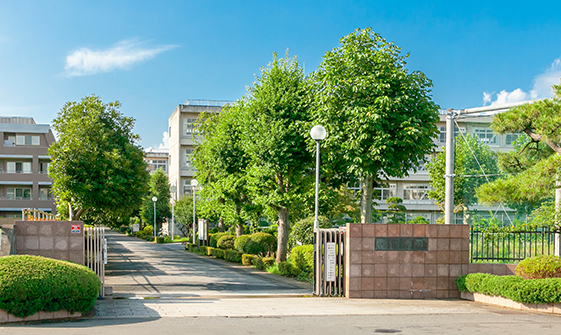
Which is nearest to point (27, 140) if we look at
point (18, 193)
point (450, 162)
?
point (18, 193)

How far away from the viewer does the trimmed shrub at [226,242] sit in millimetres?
31891

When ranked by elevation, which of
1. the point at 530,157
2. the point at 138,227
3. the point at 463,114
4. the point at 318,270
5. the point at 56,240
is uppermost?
the point at 463,114

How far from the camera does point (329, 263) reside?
1405 cm

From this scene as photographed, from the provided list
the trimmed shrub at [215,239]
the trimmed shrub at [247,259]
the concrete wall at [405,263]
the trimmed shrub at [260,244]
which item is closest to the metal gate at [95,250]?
the concrete wall at [405,263]

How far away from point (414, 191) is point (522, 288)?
46.6 meters

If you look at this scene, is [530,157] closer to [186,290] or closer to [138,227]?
[186,290]

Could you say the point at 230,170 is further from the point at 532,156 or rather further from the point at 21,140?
the point at 21,140

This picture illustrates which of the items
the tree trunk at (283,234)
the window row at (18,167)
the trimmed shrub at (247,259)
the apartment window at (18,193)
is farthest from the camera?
the apartment window at (18,193)

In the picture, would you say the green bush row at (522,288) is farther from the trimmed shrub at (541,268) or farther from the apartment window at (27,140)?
the apartment window at (27,140)

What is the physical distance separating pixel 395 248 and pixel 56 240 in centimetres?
860

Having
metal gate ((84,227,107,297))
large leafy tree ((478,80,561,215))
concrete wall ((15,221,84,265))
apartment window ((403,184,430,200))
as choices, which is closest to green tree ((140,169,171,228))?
apartment window ((403,184,430,200))

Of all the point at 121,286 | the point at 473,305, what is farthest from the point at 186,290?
the point at 473,305

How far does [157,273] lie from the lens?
2089 cm

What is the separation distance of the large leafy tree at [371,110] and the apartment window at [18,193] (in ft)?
156
